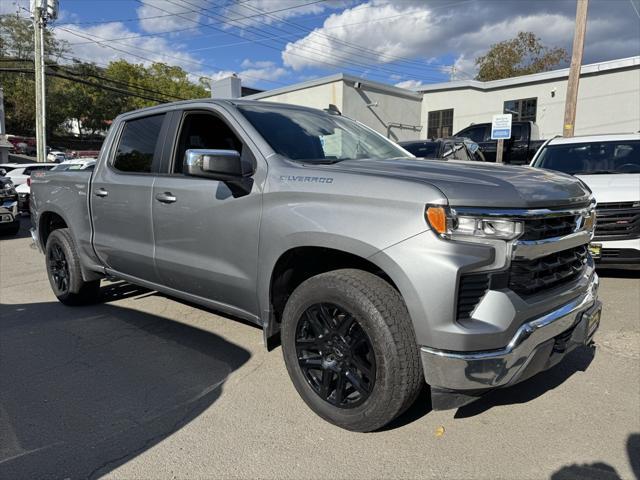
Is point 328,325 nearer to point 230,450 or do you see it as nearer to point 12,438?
point 230,450

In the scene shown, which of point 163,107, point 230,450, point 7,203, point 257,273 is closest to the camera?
point 230,450

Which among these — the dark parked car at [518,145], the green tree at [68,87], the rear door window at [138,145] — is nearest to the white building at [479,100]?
the dark parked car at [518,145]

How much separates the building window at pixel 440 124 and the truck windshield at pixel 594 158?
15367mm

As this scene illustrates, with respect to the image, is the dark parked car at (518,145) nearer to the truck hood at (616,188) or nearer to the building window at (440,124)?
the building window at (440,124)

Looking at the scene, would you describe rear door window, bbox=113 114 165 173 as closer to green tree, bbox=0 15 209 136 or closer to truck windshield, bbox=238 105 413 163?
truck windshield, bbox=238 105 413 163

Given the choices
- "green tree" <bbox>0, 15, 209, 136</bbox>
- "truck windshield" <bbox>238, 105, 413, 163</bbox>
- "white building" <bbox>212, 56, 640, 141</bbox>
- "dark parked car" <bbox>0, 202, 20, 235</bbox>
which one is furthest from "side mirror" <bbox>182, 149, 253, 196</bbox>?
"green tree" <bbox>0, 15, 209, 136</bbox>

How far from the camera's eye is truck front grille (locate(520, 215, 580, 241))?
244cm

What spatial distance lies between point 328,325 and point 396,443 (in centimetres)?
74

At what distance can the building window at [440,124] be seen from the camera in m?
22.5

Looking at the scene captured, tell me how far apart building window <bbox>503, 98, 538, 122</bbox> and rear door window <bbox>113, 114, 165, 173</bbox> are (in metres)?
19.3

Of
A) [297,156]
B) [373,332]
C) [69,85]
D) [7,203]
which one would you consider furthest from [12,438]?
[69,85]

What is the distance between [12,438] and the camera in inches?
110

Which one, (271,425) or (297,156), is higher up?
(297,156)

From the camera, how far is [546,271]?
2598 mm
